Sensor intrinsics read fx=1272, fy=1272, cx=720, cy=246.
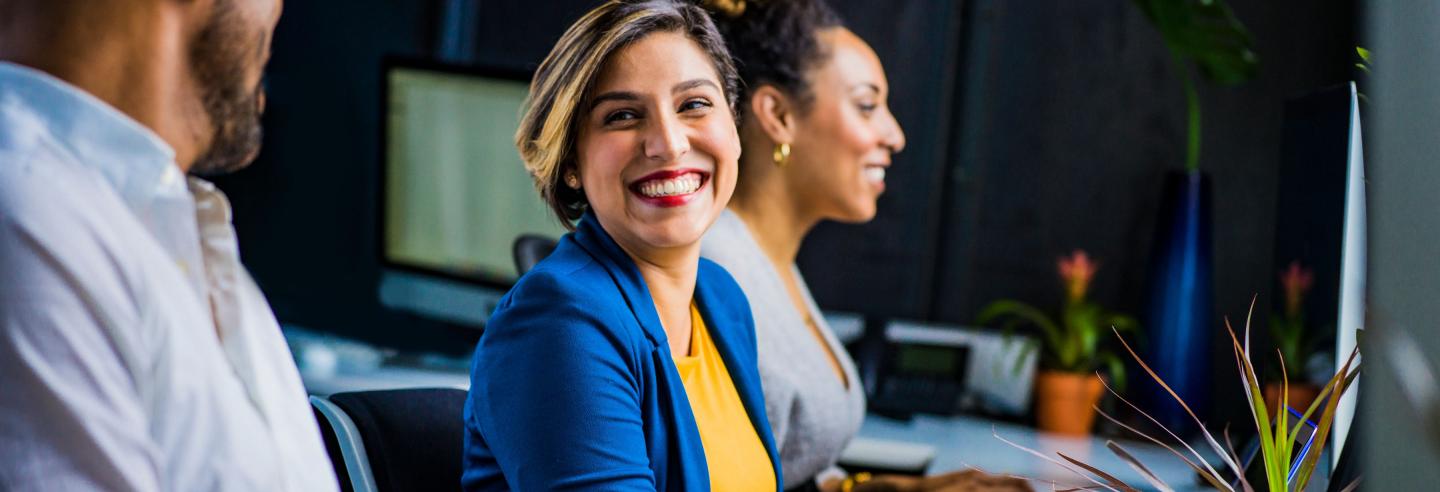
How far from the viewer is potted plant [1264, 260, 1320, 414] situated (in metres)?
1.26

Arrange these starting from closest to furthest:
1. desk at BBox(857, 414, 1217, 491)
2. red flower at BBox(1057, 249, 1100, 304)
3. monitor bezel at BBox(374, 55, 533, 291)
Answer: desk at BBox(857, 414, 1217, 491) < monitor bezel at BBox(374, 55, 533, 291) < red flower at BBox(1057, 249, 1100, 304)

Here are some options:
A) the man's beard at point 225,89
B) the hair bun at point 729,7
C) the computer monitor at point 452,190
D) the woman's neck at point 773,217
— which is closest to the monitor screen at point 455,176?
the computer monitor at point 452,190

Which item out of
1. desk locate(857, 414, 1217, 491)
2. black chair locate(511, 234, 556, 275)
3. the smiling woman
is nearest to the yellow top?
the smiling woman

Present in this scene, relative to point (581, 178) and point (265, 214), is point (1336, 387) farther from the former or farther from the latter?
point (265, 214)

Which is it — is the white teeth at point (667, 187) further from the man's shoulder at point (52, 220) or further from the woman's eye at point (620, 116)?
the man's shoulder at point (52, 220)

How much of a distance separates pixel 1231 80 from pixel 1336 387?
1619 millimetres

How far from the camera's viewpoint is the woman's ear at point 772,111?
1624mm

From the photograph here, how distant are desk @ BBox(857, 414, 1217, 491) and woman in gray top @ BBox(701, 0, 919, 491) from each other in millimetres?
446

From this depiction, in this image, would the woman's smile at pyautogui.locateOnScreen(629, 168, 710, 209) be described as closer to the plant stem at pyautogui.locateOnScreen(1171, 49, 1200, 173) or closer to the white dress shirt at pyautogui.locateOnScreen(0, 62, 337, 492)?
the white dress shirt at pyautogui.locateOnScreen(0, 62, 337, 492)

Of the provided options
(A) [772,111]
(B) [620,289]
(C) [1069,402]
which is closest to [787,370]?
(A) [772,111]

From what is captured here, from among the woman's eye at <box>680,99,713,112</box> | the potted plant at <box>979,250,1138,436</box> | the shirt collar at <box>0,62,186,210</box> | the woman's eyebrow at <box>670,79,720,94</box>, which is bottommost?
the potted plant at <box>979,250,1138,436</box>

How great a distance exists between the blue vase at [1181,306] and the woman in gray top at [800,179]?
0.92 m

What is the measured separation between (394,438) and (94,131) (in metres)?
0.59

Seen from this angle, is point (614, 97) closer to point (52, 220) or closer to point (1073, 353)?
point (52, 220)
